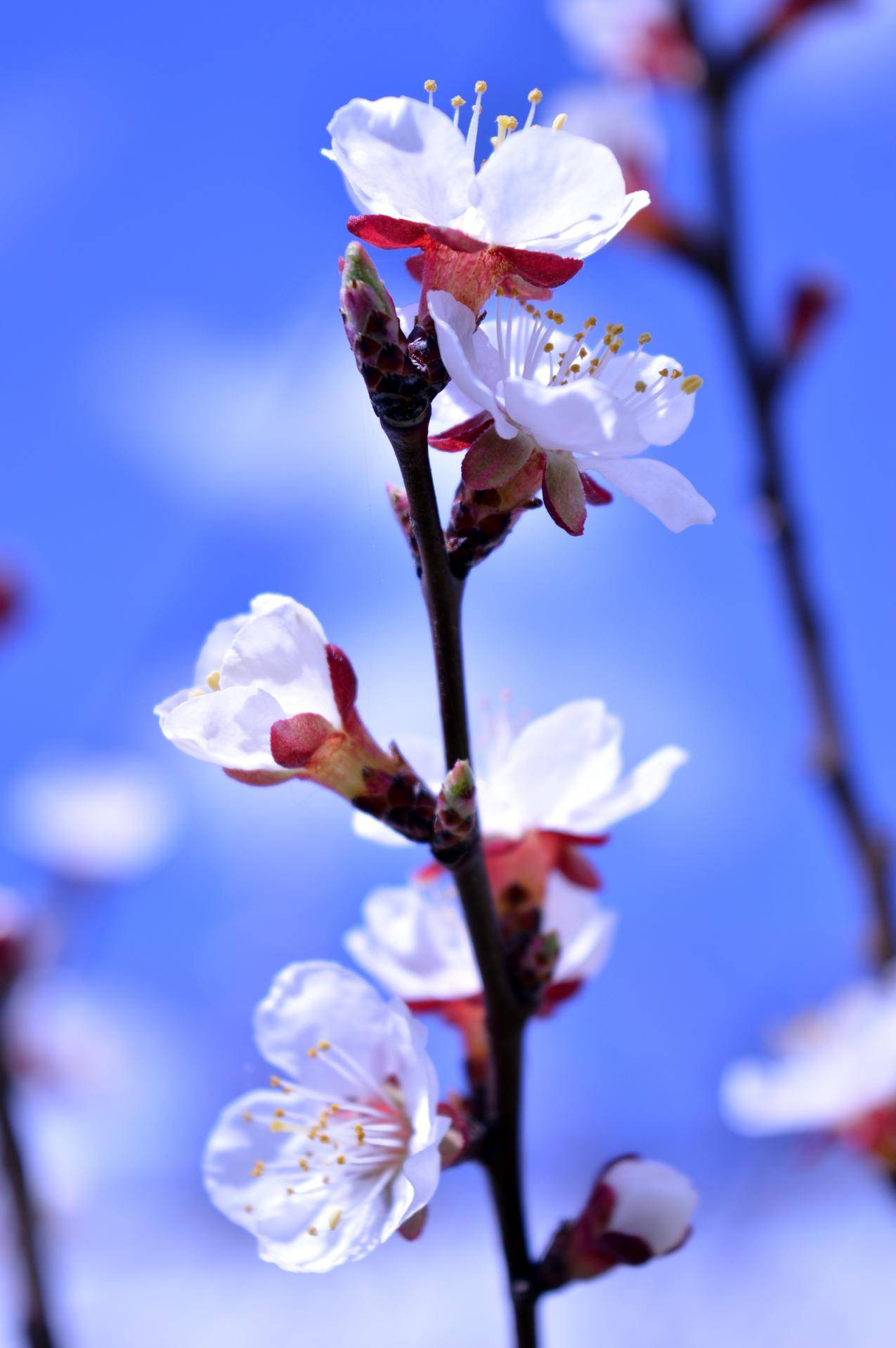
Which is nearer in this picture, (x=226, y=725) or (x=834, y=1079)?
(x=226, y=725)

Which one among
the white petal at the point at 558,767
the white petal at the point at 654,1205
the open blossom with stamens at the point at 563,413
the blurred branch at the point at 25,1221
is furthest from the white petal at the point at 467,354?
the blurred branch at the point at 25,1221

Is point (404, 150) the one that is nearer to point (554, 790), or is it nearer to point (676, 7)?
point (554, 790)

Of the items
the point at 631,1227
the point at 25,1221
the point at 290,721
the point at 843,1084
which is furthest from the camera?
the point at 843,1084

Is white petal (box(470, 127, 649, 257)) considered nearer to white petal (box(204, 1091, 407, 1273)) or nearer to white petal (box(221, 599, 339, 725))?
white petal (box(221, 599, 339, 725))

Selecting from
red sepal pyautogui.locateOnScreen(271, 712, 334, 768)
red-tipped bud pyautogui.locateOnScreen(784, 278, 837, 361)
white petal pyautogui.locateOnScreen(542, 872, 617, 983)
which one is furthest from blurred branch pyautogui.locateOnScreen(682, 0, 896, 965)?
red sepal pyautogui.locateOnScreen(271, 712, 334, 768)

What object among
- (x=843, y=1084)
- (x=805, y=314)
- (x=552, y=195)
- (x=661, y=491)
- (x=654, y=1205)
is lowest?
(x=843, y=1084)

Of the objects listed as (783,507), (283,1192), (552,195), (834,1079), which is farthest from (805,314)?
(283,1192)

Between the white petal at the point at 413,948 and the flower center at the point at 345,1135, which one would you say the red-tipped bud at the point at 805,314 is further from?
the flower center at the point at 345,1135

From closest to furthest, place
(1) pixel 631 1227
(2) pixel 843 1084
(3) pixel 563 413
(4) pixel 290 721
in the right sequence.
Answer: (3) pixel 563 413 → (4) pixel 290 721 → (1) pixel 631 1227 → (2) pixel 843 1084

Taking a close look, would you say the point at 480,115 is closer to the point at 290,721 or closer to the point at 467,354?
the point at 467,354
